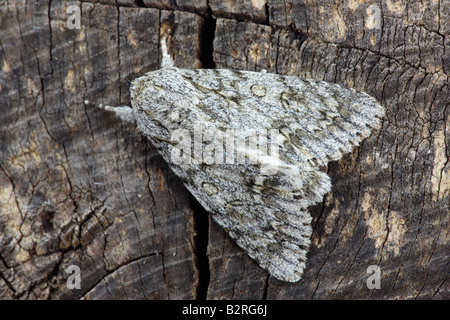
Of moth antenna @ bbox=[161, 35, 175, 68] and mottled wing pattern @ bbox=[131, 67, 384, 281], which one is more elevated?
moth antenna @ bbox=[161, 35, 175, 68]

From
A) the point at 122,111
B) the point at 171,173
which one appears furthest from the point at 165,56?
the point at 171,173

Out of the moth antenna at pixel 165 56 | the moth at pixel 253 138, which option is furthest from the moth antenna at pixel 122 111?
the moth antenna at pixel 165 56

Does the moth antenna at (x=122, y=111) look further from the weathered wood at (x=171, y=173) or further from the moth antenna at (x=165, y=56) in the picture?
the moth antenna at (x=165, y=56)

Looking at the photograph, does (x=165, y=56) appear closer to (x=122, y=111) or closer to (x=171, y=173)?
(x=122, y=111)

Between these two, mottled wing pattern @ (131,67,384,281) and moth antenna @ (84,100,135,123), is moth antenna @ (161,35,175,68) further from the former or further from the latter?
moth antenna @ (84,100,135,123)

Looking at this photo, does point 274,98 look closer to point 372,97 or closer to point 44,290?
point 372,97

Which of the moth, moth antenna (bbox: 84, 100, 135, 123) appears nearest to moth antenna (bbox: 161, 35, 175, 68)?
the moth

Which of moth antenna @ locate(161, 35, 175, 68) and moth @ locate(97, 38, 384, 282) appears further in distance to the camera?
moth antenna @ locate(161, 35, 175, 68)
